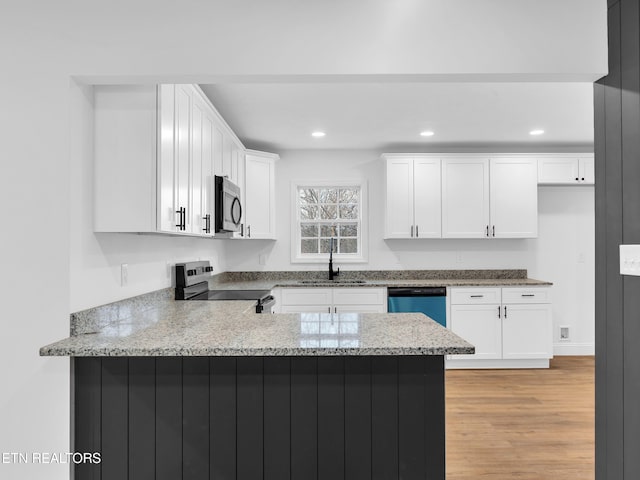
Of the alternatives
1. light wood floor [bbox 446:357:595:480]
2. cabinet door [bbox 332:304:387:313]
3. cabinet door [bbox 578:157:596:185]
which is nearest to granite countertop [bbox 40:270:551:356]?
light wood floor [bbox 446:357:595:480]

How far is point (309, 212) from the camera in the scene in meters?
5.14

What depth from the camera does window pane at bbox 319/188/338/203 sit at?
5.12 m

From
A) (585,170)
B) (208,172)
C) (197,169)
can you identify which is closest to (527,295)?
(585,170)

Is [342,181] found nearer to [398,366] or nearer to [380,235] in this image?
[380,235]

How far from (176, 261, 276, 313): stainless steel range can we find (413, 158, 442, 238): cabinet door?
202cm

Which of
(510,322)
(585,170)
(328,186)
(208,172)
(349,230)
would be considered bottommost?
(510,322)

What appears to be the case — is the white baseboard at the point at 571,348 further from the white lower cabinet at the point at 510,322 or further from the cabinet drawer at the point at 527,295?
the cabinet drawer at the point at 527,295

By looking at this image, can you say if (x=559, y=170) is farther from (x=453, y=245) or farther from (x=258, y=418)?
(x=258, y=418)

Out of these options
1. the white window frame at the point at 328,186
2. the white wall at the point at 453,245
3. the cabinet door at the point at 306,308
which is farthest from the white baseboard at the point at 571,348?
the cabinet door at the point at 306,308

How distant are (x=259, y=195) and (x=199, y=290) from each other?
143 cm

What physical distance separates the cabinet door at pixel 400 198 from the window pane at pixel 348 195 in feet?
1.66

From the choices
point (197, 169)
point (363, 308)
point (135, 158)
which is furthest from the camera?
point (363, 308)

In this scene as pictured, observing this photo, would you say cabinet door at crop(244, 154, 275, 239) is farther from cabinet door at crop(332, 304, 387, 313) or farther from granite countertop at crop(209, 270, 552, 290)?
cabinet door at crop(332, 304, 387, 313)

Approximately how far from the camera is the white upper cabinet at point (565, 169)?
15.5 ft
